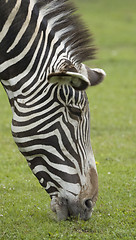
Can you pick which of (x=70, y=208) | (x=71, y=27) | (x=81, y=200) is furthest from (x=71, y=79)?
(x=70, y=208)

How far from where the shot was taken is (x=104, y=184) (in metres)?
7.82

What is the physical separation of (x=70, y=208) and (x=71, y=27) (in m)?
1.91

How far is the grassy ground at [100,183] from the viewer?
554cm

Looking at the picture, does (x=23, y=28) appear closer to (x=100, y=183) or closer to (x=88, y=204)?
Result: (x=88, y=204)

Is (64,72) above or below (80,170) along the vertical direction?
above

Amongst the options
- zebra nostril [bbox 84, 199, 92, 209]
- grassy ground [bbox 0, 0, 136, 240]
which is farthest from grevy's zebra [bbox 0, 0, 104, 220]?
grassy ground [bbox 0, 0, 136, 240]

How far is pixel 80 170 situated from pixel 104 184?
10.0 ft

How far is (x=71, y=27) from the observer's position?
5.01 meters

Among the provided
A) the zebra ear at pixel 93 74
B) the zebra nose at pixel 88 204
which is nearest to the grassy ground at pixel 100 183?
the zebra ear at pixel 93 74

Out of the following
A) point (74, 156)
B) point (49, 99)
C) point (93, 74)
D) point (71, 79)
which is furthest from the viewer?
point (93, 74)

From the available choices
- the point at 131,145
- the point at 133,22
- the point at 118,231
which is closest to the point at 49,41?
the point at 118,231

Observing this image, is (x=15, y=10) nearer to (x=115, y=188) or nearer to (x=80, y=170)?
(x=80, y=170)

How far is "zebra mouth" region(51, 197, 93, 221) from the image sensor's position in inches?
193

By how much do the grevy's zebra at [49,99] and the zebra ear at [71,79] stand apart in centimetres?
2
